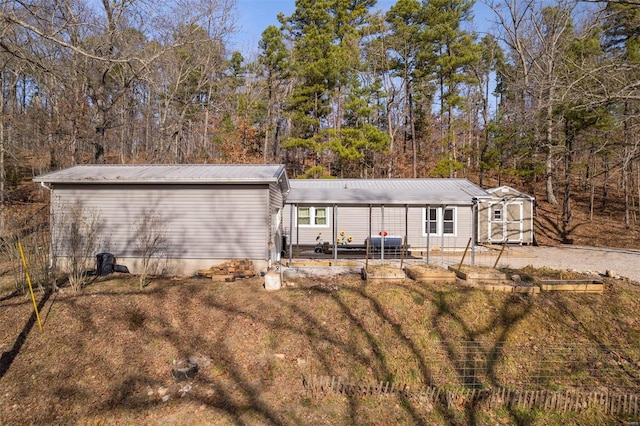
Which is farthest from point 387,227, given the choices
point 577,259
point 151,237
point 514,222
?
point 151,237

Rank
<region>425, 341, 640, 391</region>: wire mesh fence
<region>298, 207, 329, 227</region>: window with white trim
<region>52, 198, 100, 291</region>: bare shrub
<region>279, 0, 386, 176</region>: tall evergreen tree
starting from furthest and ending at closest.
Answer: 1. <region>279, 0, 386, 176</region>: tall evergreen tree
2. <region>298, 207, 329, 227</region>: window with white trim
3. <region>52, 198, 100, 291</region>: bare shrub
4. <region>425, 341, 640, 391</region>: wire mesh fence

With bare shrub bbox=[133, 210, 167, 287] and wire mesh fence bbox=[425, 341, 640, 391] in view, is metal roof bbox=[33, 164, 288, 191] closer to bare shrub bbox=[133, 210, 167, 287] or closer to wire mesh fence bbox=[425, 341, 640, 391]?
bare shrub bbox=[133, 210, 167, 287]

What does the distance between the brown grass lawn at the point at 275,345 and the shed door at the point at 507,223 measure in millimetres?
8696

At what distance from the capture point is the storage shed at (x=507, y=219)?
16.8 meters

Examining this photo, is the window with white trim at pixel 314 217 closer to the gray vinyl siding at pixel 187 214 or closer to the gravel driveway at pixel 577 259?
the gray vinyl siding at pixel 187 214

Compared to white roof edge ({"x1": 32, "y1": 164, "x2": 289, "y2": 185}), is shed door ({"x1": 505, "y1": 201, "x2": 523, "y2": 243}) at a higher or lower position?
lower

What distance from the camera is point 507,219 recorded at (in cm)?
1686

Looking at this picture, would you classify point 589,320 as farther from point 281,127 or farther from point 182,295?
point 281,127

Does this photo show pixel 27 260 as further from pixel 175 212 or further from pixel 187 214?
pixel 187 214

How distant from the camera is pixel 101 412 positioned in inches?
187

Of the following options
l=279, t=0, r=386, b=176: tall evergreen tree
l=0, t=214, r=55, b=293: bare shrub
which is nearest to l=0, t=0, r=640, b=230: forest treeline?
l=279, t=0, r=386, b=176: tall evergreen tree

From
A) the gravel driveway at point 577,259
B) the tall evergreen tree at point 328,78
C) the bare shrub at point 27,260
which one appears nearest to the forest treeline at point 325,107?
the tall evergreen tree at point 328,78

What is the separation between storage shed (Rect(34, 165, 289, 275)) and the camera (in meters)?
9.86

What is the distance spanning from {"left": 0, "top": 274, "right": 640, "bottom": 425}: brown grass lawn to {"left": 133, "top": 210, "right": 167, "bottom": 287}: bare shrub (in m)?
1.41
